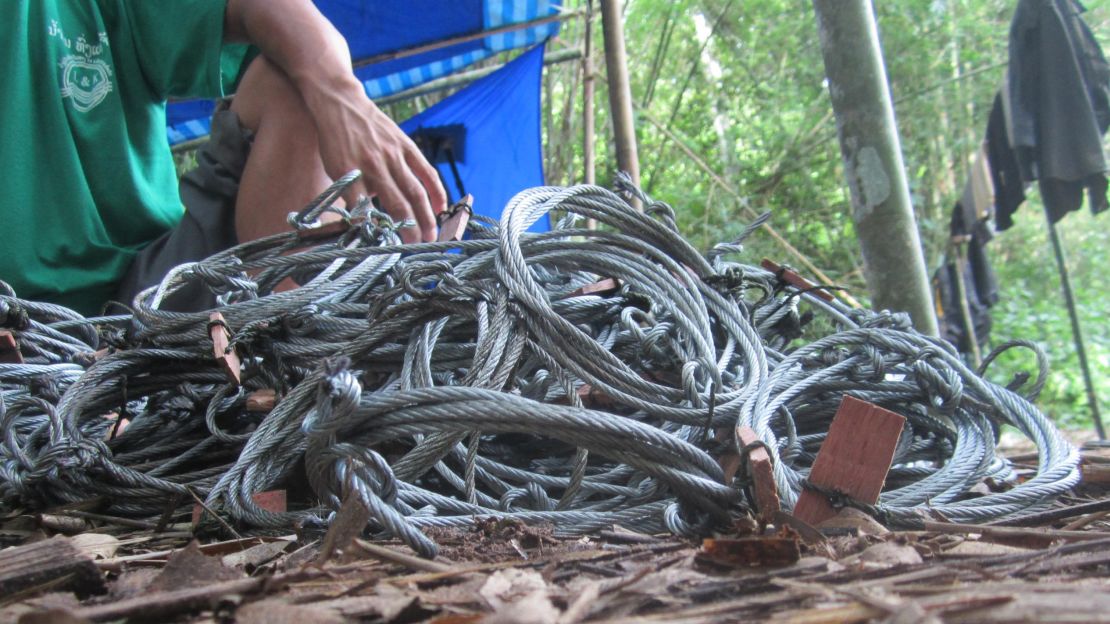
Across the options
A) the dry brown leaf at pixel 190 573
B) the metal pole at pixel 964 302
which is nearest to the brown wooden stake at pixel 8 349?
the dry brown leaf at pixel 190 573

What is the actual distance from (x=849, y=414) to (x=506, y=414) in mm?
360

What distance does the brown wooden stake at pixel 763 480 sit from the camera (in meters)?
0.77

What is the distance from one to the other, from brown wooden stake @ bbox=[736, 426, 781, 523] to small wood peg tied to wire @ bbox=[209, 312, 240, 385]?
729 mm

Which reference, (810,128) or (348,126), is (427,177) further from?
(810,128)

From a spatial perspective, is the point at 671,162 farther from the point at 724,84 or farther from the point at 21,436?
the point at 21,436

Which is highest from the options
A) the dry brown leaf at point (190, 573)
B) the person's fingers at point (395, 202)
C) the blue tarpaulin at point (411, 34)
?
the blue tarpaulin at point (411, 34)

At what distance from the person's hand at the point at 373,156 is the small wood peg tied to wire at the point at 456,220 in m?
0.13

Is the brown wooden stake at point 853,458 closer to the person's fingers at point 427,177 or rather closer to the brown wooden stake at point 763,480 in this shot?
the brown wooden stake at point 763,480

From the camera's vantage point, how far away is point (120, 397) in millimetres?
1248

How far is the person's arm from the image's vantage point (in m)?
1.67

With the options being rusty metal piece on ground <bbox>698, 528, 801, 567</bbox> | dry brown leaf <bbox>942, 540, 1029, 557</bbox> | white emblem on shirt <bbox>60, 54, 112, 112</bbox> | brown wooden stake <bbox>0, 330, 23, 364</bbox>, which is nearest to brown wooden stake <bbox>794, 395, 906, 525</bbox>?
dry brown leaf <bbox>942, 540, 1029, 557</bbox>

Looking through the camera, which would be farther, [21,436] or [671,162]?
[671,162]

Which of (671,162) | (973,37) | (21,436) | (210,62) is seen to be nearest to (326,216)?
(210,62)

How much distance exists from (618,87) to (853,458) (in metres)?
Result: 2.97
